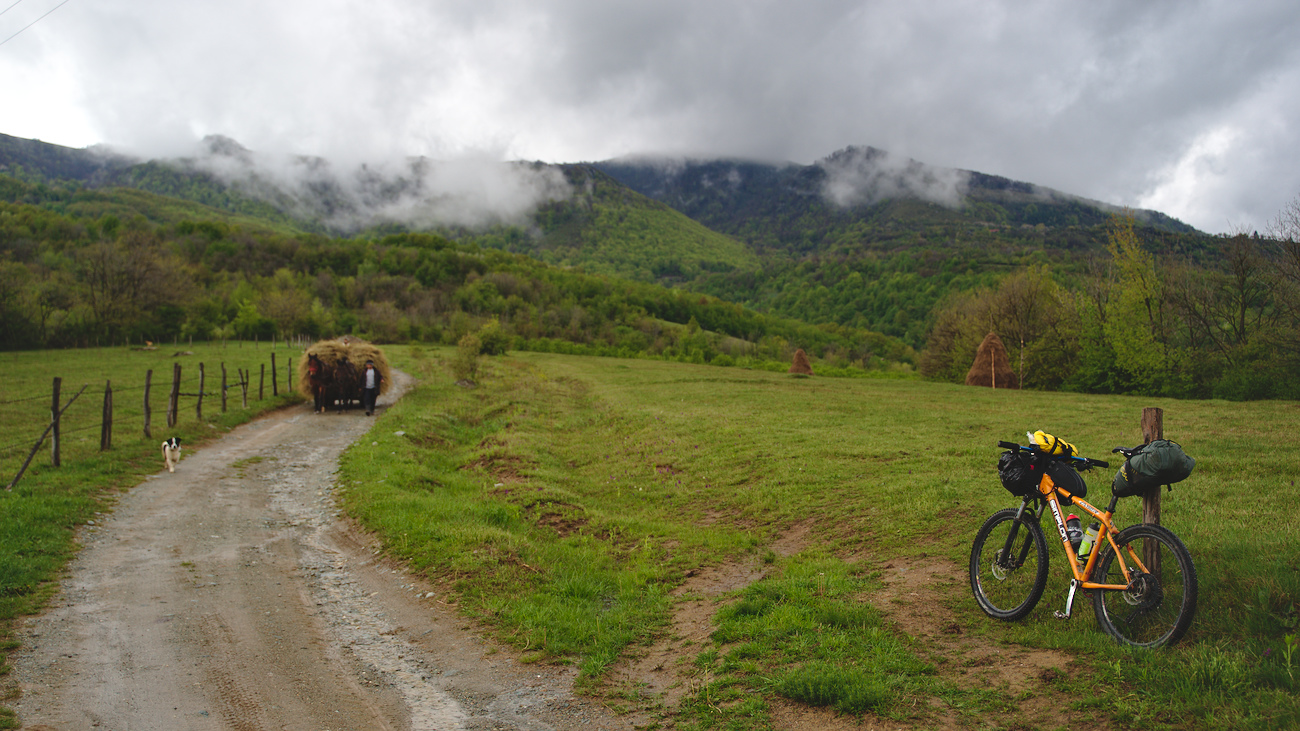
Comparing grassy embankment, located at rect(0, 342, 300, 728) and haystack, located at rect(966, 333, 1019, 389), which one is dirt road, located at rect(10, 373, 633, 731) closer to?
grassy embankment, located at rect(0, 342, 300, 728)

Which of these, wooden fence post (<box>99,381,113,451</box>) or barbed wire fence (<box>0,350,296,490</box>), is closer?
barbed wire fence (<box>0,350,296,490</box>)

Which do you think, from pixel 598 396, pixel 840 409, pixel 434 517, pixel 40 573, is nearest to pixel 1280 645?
pixel 434 517

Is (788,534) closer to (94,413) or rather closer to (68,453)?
(68,453)

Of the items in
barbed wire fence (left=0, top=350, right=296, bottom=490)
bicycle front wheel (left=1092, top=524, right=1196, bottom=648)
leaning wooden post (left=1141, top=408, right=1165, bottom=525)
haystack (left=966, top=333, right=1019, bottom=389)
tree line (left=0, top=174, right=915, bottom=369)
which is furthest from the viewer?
tree line (left=0, top=174, right=915, bottom=369)

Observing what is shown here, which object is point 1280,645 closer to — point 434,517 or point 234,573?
point 434,517

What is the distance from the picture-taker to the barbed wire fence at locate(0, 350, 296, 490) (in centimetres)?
1481

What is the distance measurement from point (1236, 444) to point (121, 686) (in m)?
18.6

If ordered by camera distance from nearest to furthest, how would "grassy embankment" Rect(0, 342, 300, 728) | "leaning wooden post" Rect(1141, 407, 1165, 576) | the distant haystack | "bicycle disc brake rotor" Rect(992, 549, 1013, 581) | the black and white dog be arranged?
"leaning wooden post" Rect(1141, 407, 1165, 576) → "bicycle disc brake rotor" Rect(992, 549, 1013, 581) → "grassy embankment" Rect(0, 342, 300, 728) → the black and white dog → the distant haystack

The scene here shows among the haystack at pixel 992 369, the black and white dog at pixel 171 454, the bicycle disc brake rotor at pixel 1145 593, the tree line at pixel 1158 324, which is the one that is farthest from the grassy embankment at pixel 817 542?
the haystack at pixel 992 369

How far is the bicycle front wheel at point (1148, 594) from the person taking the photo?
189 inches

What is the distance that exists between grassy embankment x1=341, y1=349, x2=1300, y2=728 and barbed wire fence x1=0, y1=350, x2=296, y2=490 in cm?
612

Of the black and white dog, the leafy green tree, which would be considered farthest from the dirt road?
the leafy green tree

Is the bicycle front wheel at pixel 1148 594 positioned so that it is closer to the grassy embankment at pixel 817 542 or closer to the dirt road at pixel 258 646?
the grassy embankment at pixel 817 542

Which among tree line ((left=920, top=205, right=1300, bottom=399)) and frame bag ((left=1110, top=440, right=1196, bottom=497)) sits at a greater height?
tree line ((left=920, top=205, right=1300, bottom=399))
